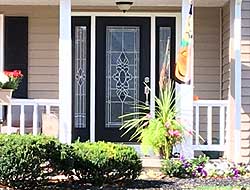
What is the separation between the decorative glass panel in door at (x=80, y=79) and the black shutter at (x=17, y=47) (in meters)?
0.88

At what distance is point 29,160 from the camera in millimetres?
7543

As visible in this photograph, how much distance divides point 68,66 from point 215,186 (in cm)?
300

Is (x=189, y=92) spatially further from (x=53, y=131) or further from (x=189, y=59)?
(x=53, y=131)

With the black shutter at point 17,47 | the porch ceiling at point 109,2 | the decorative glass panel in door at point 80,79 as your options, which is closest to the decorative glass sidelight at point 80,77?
the decorative glass panel in door at point 80,79

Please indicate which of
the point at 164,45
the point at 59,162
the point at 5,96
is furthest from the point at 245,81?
the point at 5,96

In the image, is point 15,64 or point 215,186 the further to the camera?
point 15,64

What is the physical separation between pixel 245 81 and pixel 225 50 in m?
1.07

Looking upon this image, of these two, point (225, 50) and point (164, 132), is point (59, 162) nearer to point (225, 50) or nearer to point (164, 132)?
point (164, 132)

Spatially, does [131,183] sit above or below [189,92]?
below

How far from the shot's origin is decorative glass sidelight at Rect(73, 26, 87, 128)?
38.3 feet

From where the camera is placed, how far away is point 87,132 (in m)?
11.7

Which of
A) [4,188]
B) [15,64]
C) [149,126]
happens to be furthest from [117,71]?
[4,188]

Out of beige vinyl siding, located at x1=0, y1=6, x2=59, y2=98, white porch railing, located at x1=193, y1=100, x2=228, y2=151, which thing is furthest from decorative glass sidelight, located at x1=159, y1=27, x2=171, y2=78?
beige vinyl siding, located at x1=0, y1=6, x2=59, y2=98

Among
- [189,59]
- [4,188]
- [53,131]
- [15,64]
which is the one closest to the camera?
[4,188]
